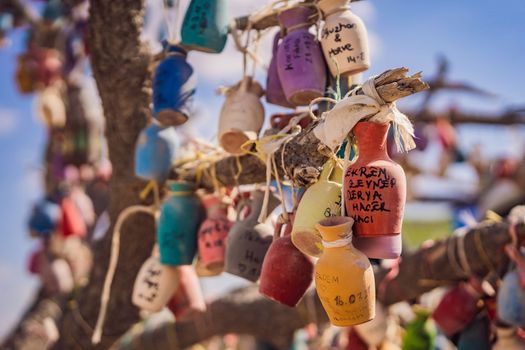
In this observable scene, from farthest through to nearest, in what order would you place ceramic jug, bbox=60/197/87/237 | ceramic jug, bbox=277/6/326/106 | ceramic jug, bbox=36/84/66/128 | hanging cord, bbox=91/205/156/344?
ceramic jug, bbox=36/84/66/128, ceramic jug, bbox=60/197/87/237, hanging cord, bbox=91/205/156/344, ceramic jug, bbox=277/6/326/106

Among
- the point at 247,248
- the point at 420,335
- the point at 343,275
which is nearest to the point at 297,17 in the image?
the point at 247,248

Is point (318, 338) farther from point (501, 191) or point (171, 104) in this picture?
point (501, 191)

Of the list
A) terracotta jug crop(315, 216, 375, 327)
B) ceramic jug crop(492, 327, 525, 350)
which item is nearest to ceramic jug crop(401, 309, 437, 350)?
ceramic jug crop(492, 327, 525, 350)

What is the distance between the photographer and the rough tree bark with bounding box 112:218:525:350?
1.42 m

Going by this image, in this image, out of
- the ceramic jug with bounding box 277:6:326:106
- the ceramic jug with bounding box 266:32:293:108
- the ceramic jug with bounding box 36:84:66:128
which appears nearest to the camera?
the ceramic jug with bounding box 277:6:326:106

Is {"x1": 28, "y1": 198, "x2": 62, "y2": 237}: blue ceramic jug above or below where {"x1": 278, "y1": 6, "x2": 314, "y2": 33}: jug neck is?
below

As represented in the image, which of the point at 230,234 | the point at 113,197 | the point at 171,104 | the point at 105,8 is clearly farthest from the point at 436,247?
the point at 105,8

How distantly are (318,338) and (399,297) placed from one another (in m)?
0.78

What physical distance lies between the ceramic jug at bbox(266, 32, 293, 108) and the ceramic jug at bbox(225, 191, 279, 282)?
0.25 metres

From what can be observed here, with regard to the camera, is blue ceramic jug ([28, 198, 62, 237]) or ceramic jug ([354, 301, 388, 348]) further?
blue ceramic jug ([28, 198, 62, 237])

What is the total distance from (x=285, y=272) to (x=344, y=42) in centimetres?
42

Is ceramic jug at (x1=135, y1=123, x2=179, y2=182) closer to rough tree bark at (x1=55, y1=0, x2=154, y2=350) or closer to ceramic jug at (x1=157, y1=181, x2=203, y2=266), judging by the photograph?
ceramic jug at (x1=157, y1=181, x2=203, y2=266)

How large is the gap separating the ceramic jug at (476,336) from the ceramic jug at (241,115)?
691 millimetres

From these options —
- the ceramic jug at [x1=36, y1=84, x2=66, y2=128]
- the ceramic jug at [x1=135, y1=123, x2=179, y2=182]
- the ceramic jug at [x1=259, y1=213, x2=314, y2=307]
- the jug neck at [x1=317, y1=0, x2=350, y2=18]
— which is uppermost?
the jug neck at [x1=317, y1=0, x2=350, y2=18]
